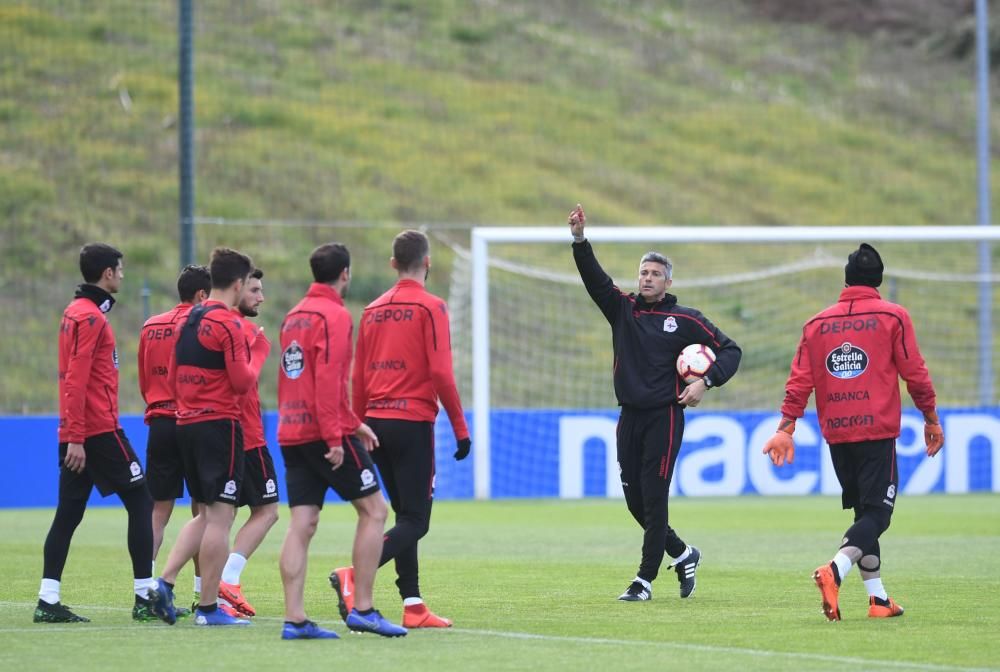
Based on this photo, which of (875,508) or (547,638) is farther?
(875,508)

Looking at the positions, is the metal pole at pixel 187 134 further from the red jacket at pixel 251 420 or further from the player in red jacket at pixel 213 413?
the player in red jacket at pixel 213 413

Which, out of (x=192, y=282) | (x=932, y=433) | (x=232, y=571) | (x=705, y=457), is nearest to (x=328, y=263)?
(x=192, y=282)

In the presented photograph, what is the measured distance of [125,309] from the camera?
28922mm

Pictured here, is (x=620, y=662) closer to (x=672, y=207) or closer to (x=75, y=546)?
(x=75, y=546)

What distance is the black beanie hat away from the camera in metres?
10.4

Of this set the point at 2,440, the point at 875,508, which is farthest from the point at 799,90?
the point at 875,508

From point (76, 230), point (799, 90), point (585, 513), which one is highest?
point (799, 90)

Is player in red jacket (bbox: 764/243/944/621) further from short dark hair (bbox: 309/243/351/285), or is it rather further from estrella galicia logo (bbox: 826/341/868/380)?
short dark hair (bbox: 309/243/351/285)

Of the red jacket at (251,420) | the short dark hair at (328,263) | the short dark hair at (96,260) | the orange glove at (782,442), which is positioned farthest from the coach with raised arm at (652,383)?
Result: the short dark hair at (96,260)

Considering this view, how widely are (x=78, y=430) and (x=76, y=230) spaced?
74.7ft

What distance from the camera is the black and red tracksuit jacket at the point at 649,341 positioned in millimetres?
11375

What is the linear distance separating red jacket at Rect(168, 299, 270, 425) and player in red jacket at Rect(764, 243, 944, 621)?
3284 mm

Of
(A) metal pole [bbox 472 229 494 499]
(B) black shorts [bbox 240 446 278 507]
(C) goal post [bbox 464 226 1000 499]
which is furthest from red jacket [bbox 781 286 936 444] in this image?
(A) metal pole [bbox 472 229 494 499]

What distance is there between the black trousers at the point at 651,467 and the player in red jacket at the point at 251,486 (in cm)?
233
